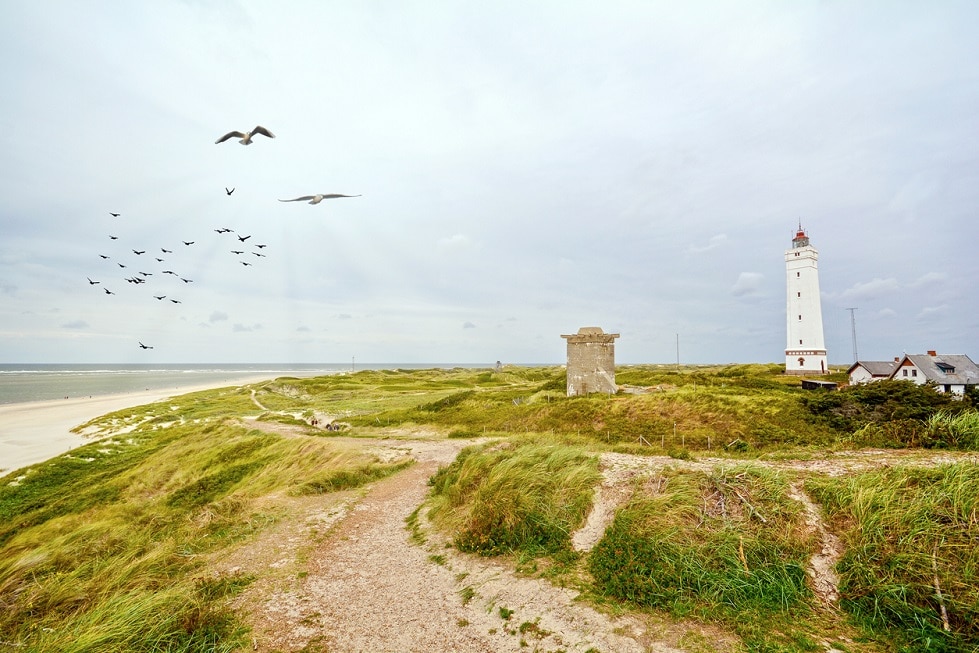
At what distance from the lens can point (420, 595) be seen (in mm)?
A: 8195

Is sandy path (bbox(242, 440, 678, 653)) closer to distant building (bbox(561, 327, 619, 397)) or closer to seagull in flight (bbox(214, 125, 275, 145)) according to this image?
seagull in flight (bbox(214, 125, 275, 145))

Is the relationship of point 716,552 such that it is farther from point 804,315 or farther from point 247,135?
point 804,315

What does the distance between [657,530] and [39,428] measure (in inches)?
2396

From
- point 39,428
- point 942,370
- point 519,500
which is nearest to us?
point 519,500

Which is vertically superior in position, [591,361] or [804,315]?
[804,315]

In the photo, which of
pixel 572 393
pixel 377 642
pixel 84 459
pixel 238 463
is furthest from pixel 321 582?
pixel 84 459

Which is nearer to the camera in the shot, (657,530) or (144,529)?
(657,530)

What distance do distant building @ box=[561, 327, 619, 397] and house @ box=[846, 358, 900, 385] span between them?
29.2m

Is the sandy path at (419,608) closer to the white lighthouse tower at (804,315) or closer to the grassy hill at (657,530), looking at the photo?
the grassy hill at (657,530)

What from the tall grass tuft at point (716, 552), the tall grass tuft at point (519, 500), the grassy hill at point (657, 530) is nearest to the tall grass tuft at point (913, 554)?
the grassy hill at point (657, 530)

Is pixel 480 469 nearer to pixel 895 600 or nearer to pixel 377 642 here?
pixel 377 642

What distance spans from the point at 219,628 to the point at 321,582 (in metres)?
2.22

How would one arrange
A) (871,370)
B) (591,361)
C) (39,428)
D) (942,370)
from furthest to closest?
(39,428), (871,370), (942,370), (591,361)

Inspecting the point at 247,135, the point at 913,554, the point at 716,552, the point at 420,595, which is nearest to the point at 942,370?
the point at 913,554
